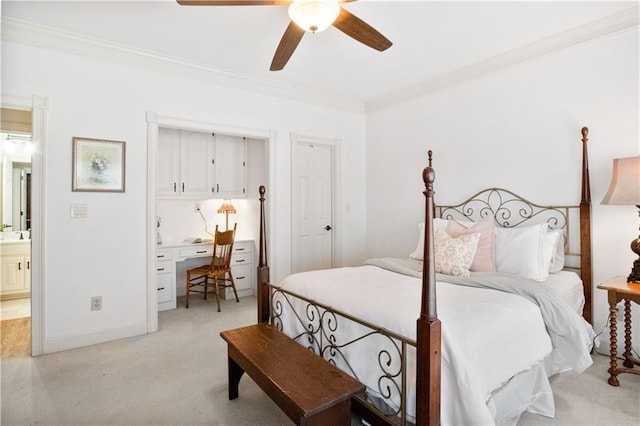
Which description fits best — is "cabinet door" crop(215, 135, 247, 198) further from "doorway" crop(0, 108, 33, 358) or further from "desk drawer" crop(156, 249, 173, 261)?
"doorway" crop(0, 108, 33, 358)

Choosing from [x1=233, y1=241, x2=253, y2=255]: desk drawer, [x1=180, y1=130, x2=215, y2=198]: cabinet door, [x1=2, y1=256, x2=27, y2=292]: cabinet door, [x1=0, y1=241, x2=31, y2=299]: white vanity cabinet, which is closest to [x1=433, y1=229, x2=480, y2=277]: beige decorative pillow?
[x1=233, y1=241, x2=253, y2=255]: desk drawer

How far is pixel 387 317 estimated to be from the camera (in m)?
1.72

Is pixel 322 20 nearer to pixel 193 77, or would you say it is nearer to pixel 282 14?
pixel 282 14

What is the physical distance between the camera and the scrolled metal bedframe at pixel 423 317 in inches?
53.7

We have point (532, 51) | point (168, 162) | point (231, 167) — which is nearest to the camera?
point (532, 51)

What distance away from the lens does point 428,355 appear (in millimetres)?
1347

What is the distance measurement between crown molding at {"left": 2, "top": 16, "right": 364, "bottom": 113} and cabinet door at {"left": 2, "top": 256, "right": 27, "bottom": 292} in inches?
121

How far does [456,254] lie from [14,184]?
6075mm

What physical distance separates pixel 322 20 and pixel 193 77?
2083 millimetres

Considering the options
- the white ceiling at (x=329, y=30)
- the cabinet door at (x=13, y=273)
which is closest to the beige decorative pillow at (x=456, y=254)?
the white ceiling at (x=329, y=30)

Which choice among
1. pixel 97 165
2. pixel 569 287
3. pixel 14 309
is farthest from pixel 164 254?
pixel 569 287

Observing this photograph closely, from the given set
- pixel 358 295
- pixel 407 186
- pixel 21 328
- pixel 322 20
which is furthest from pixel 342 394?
pixel 21 328

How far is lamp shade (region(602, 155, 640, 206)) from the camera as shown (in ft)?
7.48

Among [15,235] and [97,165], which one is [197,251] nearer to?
[97,165]
